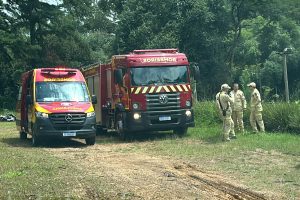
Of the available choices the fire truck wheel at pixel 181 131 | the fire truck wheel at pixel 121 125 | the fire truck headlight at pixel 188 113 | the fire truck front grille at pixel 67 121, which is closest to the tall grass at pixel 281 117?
the fire truck wheel at pixel 181 131

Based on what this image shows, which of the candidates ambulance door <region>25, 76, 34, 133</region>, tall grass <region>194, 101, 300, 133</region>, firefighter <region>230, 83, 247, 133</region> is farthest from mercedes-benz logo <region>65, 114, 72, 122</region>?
tall grass <region>194, 101, 300, 133</region>

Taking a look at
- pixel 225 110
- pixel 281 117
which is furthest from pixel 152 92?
pixel 281 117

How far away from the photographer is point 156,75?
18828 millimetres

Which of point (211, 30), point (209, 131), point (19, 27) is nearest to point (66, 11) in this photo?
point (19, 27)

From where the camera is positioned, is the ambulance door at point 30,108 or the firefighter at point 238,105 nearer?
the ambulance door at point 30,108

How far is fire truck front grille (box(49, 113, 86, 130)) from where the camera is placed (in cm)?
1688

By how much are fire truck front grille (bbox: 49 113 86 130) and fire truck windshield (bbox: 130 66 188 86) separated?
250 cm

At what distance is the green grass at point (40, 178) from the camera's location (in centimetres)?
862

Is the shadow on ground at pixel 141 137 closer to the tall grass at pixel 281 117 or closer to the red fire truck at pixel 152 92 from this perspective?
the red fire truck at pixel 152 92

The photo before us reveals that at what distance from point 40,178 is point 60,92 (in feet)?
26.1

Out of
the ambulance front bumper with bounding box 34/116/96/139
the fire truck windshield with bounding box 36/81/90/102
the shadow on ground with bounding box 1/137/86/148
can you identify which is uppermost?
the fire truck windshield with bounding box 36/81/90/102

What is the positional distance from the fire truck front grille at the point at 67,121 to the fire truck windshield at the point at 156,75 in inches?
98.6

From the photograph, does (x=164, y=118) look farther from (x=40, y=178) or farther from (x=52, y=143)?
(x=40, y=178)

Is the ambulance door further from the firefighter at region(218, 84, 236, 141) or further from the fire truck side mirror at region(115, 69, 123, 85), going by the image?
the firefighter at region(218, 84, 236, 141)
